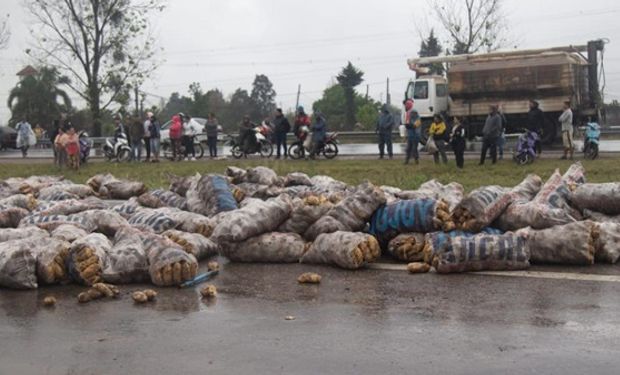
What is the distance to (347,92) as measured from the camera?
58406 mm

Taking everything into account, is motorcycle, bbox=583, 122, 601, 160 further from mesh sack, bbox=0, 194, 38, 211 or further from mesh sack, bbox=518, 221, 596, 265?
mesh sack, bbox=0, 194, 38, 211

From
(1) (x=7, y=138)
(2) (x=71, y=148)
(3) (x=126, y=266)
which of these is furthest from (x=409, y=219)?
(1) (x=7, y=138)

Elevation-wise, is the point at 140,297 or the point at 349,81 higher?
the point at 349,81

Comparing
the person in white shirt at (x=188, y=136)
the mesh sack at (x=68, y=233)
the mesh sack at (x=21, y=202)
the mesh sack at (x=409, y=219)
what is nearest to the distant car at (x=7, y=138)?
the person in white shirt at (x=188, y=136)

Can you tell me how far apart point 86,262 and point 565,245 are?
14.1 ft

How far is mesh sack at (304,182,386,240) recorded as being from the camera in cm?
791

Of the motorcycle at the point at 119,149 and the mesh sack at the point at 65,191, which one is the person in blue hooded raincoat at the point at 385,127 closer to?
the motorcycle at the point at 119,149

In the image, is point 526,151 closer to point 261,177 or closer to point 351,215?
point 261,177

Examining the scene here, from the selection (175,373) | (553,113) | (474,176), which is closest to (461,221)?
(175,373)

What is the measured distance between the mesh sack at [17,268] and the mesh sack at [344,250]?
2515mm

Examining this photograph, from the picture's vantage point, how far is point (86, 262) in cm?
687

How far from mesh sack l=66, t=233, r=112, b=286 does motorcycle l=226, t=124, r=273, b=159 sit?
1927cm

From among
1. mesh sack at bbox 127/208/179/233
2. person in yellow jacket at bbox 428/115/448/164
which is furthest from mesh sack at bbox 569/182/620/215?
person in yellow jacket at bbox 428/115/448/164

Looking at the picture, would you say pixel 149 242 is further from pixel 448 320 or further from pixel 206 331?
pixel 448 320
